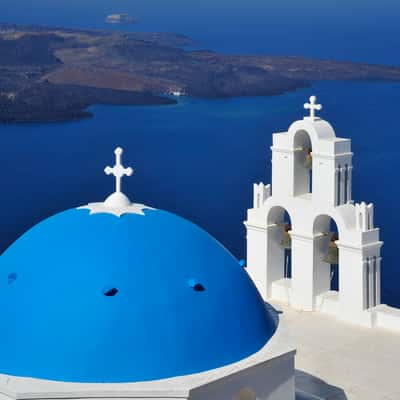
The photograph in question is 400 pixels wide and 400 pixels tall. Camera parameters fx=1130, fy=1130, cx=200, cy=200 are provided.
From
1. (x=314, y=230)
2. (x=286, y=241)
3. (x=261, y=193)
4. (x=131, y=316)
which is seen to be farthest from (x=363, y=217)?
(x=131, y=316)

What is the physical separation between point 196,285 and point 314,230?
7.24 meters

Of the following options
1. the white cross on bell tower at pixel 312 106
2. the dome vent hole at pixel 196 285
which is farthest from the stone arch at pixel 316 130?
the dome vent hole at pixel 196 285

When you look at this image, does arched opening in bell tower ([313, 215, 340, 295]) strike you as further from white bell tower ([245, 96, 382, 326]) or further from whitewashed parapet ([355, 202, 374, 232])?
whitewashed parapet ([355, 202, 374, 232])

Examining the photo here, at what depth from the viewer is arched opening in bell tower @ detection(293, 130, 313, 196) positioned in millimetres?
21734

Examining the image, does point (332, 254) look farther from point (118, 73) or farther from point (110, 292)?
point (118, 73)

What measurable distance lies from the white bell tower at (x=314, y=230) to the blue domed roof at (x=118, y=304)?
19.4ft

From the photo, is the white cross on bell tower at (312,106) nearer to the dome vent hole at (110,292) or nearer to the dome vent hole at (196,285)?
the dome vent hole at (196,285)

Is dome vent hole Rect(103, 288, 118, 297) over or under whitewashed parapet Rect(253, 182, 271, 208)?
under

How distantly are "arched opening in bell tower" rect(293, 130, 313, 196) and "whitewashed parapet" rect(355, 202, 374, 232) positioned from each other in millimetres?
1439

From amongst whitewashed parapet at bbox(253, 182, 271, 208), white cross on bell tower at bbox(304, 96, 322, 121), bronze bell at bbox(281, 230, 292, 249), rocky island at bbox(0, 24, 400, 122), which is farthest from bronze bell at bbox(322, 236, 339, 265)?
rocky island at bbox(0, 24, 400, 122)

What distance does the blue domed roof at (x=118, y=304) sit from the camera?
47.1ft

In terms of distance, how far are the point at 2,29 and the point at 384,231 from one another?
129 m

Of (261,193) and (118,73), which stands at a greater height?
(118,73)

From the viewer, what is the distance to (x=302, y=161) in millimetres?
21938
